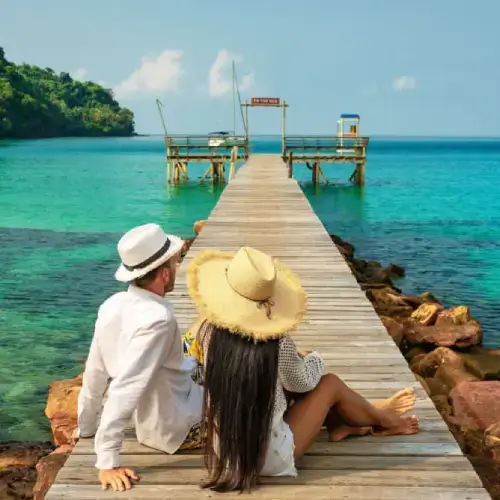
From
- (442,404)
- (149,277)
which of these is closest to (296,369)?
(149,277)

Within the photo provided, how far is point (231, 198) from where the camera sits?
54.4 feet

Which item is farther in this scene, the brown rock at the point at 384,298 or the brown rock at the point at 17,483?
the brown rock at the point at 384,298

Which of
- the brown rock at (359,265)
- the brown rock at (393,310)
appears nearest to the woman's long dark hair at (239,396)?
the brown rock at (393,310)

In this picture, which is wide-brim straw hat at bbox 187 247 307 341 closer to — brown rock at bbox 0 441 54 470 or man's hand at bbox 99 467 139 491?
man's hand at bbox 99 467 139 491

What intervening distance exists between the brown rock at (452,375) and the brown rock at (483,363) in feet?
0.53

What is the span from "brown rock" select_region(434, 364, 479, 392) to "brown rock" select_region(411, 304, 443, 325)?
2.27 metres

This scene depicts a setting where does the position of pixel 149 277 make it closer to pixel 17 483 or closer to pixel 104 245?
pixel 17 483

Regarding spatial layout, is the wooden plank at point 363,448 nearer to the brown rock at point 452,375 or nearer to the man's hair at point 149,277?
the man's hair at point 149,277

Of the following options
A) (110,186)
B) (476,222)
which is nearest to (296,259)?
(476,222)

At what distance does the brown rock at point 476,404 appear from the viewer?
5594mm

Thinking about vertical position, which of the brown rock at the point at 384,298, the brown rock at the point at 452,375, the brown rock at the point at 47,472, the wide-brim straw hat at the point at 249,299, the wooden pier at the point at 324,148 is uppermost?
the wide-brim straw hat at the point at 249,299

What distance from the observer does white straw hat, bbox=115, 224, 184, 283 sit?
312cm

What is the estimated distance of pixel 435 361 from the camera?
771cm

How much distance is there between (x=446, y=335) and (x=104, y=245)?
42.3 feet
